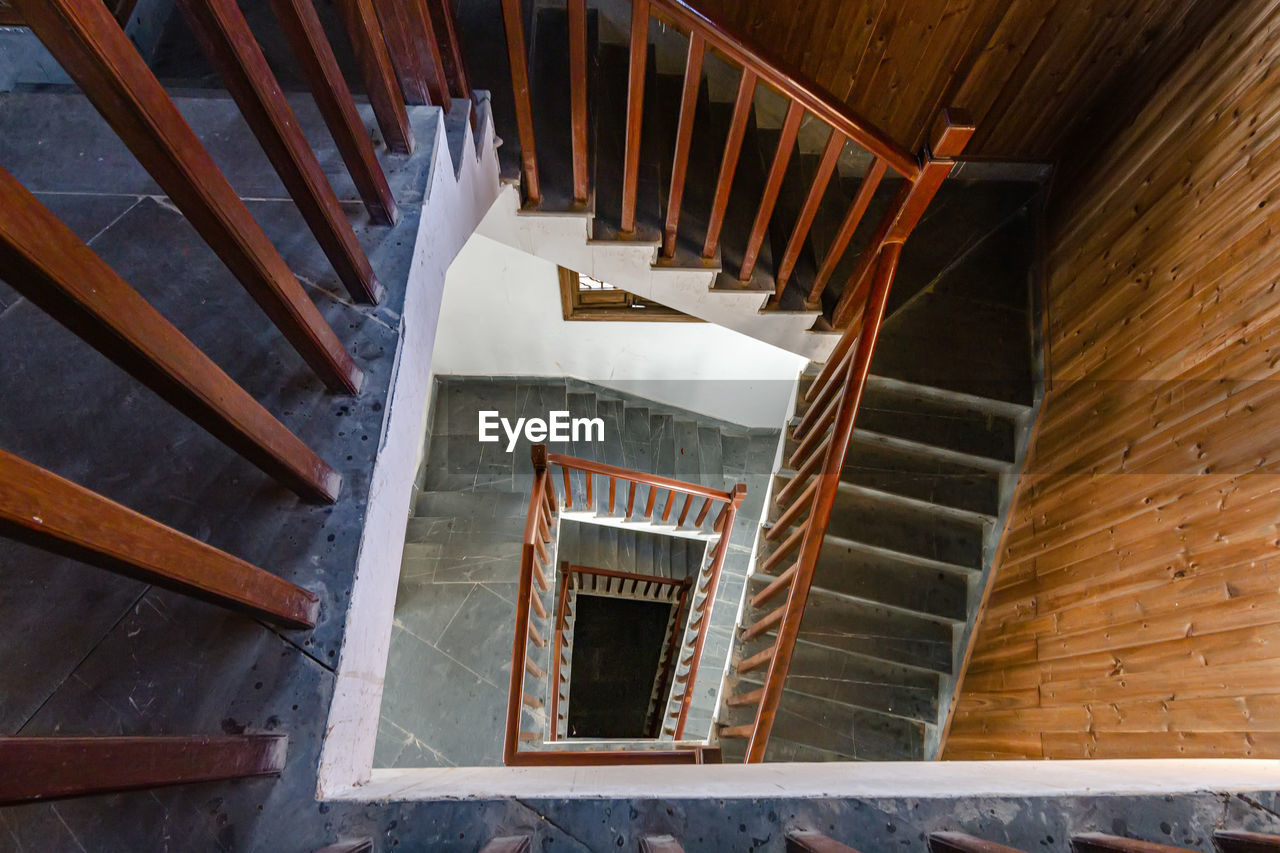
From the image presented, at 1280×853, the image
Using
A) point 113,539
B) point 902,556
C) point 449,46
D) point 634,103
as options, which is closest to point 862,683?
point 902,556

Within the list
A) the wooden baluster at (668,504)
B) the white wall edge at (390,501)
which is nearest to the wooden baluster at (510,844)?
the white wall edge at (390,501)

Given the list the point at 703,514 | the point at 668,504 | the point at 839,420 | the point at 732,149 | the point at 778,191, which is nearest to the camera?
the point at 732,149

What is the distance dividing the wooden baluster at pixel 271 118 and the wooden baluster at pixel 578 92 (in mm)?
965

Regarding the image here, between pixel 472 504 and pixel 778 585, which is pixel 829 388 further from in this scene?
pixel 472 504

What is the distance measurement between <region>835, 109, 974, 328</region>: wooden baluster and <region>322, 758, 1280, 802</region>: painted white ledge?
164 cm

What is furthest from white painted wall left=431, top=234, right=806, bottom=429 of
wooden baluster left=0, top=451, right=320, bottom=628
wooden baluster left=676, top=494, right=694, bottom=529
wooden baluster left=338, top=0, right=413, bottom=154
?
wooden baluster left=0, top=451, right=320, bottom=628

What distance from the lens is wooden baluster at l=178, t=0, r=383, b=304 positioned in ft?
3.16

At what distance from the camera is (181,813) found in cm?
104

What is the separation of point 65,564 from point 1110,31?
15.5ft

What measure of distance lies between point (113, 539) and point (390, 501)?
0.72 m

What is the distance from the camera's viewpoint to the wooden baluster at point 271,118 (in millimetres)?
964

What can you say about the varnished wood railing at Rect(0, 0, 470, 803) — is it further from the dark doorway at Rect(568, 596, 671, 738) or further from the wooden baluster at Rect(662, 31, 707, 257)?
the dark doorway at Rect(568, 596, 671, 738)

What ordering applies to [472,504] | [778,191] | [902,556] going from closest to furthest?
1. [778,191]
2. [902,556]
3. [472,504]

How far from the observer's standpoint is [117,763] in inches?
30.4
